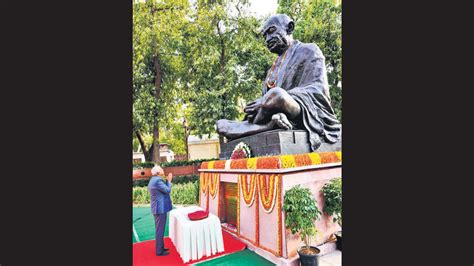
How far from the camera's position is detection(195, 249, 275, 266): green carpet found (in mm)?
3621

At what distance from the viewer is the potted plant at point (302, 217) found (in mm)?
3207

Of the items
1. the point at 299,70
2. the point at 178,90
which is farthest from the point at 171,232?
the point at 178,90

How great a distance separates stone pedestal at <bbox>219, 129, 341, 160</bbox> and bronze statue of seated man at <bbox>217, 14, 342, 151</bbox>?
11cm

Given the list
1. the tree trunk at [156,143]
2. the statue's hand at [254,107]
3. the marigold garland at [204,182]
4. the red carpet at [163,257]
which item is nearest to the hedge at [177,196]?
the tree trunk at [156,143]

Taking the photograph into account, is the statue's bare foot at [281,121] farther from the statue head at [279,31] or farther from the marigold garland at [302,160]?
the statue head at [279,31]

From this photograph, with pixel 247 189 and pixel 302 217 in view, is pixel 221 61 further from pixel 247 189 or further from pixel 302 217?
pixel 302 217

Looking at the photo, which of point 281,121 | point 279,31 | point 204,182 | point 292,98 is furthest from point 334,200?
point 279,31

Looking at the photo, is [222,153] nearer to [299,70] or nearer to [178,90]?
[299,70]

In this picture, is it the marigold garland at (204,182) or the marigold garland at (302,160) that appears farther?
the marigold garland at (204,182)

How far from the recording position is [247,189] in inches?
166

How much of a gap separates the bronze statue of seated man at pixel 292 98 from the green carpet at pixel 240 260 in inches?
78.1

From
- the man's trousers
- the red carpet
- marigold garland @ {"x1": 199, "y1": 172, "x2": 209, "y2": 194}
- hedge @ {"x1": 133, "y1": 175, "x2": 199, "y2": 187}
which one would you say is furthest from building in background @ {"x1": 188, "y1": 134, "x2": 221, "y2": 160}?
the man's trousers

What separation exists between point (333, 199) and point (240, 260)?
5.10 ft

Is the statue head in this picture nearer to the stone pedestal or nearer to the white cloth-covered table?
the stone pedestal
